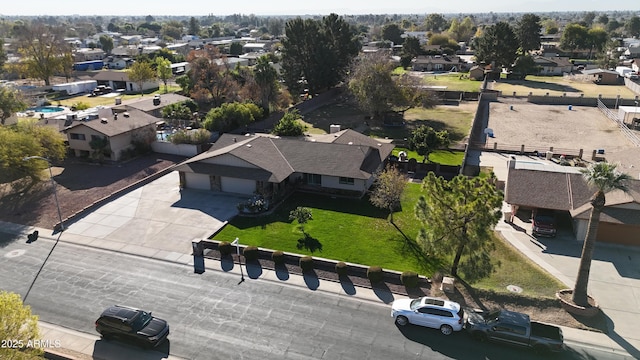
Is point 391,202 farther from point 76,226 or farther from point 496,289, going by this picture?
point 76,226

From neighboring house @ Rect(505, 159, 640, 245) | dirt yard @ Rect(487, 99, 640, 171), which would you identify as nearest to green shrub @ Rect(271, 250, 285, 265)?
neighboring house @ Rect(505, 159, 640, 245)

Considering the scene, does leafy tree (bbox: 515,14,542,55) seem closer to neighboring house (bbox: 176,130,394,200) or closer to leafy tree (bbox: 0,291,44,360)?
neighboring house (bbox: 176,130,394,200)

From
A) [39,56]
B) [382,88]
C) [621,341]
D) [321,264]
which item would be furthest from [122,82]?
[621,341]

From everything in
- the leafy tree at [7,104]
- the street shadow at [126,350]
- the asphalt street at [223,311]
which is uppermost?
the leafy tree at [7,104]

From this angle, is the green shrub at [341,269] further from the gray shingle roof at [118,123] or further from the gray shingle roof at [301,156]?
the gray shingle roof at [118,123]

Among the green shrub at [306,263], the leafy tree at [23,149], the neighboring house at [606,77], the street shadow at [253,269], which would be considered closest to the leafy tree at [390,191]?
the green shrub at [306,263]

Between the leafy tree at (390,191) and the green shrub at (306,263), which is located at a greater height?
the leafy tree at (390,191)
